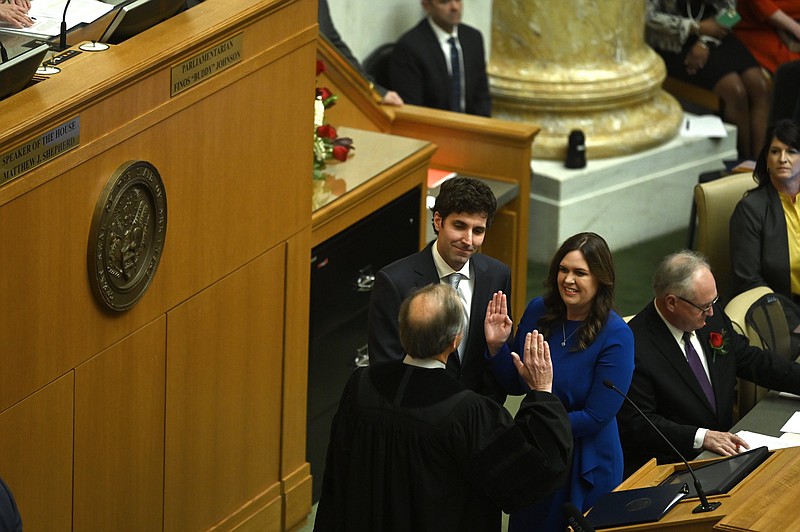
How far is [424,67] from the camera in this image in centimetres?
728

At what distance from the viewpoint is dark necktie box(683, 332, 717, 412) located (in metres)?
4.29

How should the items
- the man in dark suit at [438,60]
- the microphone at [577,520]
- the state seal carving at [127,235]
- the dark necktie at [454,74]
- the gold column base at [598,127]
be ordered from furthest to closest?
the gold column base at [598,127] → the dark necktie at [454,74] → the man in dark suit at [438,60] → the state seal carving at [127,235] → the microphone at [577,520]

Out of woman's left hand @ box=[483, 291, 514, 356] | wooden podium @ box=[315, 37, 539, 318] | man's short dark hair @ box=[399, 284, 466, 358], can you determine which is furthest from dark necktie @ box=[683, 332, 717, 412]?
wooden podium @ box=[315, 37, 539, 318]

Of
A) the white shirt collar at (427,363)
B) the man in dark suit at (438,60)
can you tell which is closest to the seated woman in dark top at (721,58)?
the man in dark suit at (438,60)

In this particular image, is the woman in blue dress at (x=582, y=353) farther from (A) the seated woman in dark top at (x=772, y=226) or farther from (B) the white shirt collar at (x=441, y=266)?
(A) the seated woman in dark top at (x=772, y=226)

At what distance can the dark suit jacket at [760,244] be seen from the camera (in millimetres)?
5477

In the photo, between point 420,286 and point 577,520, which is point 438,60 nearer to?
point 420,286

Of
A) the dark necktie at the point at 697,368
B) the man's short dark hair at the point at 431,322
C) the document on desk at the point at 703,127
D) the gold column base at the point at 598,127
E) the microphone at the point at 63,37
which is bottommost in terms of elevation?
the document on desk at the point at 703,127

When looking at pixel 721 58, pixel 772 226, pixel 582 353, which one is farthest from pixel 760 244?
pixel 721 58

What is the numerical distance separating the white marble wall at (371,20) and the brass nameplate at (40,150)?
385cm

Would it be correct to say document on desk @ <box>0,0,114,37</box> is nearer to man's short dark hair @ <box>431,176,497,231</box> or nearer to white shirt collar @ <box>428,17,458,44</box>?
man's short dark hair @ <box>431,176,497,231</box>

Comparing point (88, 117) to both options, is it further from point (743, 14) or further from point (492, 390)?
point (743, 14)

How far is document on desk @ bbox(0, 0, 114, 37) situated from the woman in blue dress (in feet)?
4.67

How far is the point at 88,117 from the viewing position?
361cm
